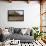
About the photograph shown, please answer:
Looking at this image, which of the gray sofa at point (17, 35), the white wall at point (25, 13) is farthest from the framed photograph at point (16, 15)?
the gray sofa at point (17, 35)

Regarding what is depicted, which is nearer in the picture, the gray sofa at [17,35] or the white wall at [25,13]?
the gray sofa at [17,35]

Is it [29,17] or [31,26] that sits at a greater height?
[29,17]

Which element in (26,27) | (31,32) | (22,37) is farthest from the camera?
(26,27)

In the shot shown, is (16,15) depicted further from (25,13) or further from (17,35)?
(17,35)

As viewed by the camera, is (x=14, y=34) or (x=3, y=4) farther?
(x=3, y=4)

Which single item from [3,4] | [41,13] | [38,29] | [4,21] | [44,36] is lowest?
[44,36]

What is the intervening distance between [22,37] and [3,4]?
1789 mm

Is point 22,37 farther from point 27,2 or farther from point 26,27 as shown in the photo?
point 27,2

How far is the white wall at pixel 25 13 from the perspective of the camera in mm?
4902

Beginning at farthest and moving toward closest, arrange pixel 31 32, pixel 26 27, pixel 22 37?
pixel 26 27 < pixel 31 32 < pixel 22 37

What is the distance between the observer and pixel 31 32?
4.61 m

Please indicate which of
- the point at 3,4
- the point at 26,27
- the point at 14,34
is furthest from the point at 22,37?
the point at 3,4

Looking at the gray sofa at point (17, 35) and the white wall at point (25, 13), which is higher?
the white wall at point (25, 13)

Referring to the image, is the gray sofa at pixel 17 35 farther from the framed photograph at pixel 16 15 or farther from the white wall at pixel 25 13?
the framed photograph at pixel 16 15
